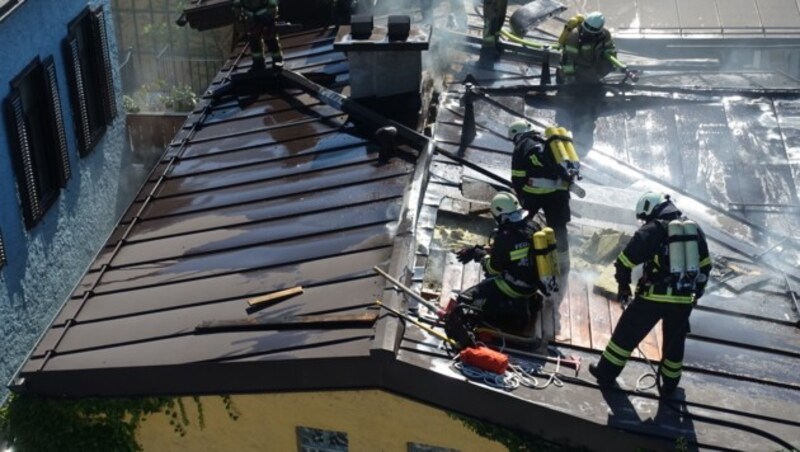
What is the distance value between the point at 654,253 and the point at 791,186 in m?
5.63

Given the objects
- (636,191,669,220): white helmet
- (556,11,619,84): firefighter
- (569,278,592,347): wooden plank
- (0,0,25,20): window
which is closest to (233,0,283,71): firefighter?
(0,0,25,20): window

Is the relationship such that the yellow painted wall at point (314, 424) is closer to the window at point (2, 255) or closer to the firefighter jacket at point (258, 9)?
the window at point (2, 255)

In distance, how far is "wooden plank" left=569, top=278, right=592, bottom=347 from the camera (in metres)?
10.5

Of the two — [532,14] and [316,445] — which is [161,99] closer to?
[532,14]

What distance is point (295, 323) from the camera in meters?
10.2

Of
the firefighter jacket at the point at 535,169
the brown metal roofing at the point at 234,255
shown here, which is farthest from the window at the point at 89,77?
the firefighter jacket at the point at 535,169

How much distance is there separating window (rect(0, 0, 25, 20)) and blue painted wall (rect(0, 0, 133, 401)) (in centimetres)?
9

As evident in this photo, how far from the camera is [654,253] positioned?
9430 millimetres

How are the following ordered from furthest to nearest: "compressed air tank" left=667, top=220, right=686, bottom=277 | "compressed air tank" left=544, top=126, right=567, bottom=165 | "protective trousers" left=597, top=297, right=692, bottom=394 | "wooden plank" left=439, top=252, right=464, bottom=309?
"compressed air tank" left=544, top=126, right=567, bottom=165, "wooden plank" left=439, top=252, right=464, bottom=309, "protective trousers" left=597, top=297, right=692, bottom=394, "compressed air tank" left=667, top=220, right=686, bottom=277

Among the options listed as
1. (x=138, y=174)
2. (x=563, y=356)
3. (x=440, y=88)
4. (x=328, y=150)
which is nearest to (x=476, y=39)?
(x=440, y=88)

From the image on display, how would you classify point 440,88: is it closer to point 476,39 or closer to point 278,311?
point 476,39

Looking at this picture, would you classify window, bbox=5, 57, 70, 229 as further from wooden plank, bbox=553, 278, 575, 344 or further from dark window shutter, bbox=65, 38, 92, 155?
wooden plank, bbox=553, 278, 575, 344

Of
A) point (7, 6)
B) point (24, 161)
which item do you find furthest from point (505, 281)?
point (7, 6)

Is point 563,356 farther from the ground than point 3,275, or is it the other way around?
point 563,356
